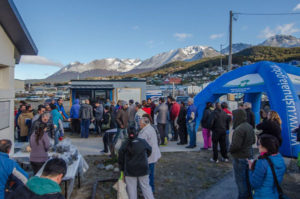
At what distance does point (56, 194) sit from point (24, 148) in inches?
173

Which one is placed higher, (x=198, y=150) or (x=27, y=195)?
(x=27, y=195)

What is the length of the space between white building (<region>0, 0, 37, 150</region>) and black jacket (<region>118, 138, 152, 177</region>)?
3623 millimetres

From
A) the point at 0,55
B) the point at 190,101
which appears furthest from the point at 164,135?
the point at 0,55

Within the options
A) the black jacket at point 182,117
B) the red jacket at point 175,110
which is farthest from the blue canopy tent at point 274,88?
the black jacket at point 182,117

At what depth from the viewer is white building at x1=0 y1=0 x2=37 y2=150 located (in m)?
5.04

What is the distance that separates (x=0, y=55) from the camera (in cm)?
511

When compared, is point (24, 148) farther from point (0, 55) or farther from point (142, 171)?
point (142, 171)

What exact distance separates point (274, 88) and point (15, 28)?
313 inches

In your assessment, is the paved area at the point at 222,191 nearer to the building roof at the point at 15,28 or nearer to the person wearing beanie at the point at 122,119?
the person wearing beanie at the point at 122,119

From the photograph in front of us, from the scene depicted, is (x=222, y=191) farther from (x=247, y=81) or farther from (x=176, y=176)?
(x=247, y=81)

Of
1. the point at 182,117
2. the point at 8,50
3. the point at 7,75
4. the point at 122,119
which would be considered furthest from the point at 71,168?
the point at 182,117

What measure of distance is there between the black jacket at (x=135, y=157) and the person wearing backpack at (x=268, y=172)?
62.1 inches

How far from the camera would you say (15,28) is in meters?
5.34

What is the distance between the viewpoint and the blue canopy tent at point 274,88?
6.75 metres
